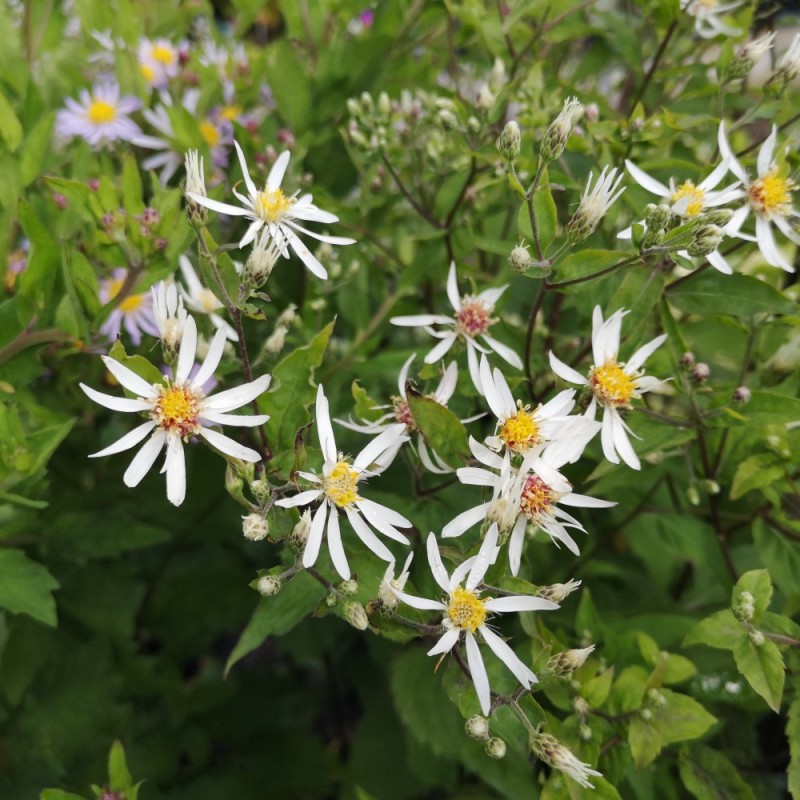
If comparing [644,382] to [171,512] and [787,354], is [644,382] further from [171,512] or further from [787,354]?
[171,512]

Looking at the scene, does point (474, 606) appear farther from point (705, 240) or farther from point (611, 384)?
point (705, 240)

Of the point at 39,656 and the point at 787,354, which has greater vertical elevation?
the point at 787,354

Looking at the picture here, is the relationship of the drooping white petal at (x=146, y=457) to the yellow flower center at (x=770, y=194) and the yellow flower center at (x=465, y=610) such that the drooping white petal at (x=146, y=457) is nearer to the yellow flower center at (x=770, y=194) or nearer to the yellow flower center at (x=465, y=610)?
the yellow flower center at (x=465, y=610)

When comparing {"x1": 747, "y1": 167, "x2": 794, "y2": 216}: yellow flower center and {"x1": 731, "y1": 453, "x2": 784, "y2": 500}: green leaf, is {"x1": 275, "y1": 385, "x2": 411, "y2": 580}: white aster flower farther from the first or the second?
{"x1": 747, "y1": 167, "x2": 794, "y2": 216}: yellow flower center

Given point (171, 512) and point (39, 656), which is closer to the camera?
point (39, 656)

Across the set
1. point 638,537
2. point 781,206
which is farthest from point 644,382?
point 638,537

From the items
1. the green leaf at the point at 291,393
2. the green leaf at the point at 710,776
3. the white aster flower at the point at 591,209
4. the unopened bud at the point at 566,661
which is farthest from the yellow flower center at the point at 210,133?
the green leaf at the point at 710,776
